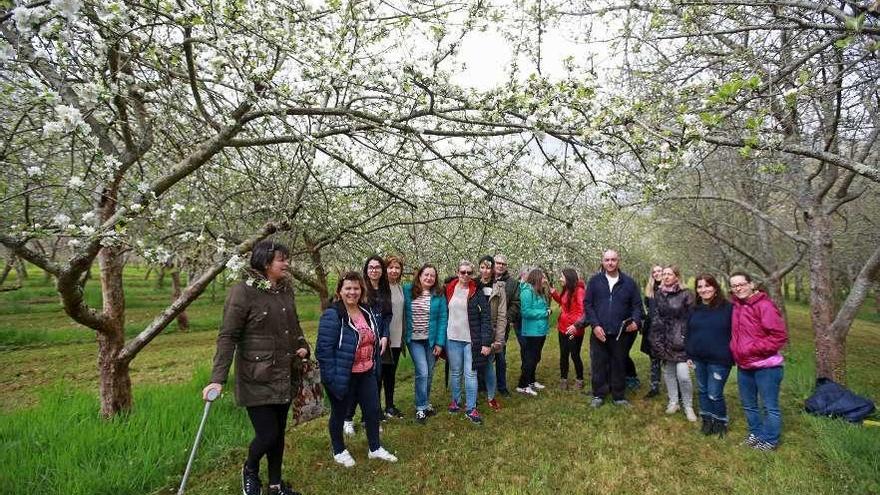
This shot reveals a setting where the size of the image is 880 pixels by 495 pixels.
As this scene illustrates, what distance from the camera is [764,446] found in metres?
4.50

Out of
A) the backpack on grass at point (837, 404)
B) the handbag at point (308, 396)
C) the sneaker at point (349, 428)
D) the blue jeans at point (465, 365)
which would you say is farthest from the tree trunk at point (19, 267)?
the backpack on grass at point (837, 404)

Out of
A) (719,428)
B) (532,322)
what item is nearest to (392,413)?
(532,322)

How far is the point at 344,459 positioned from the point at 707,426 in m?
3.80

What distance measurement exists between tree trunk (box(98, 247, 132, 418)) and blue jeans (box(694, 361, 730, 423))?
6181 millimetres

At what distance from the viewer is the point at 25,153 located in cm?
490

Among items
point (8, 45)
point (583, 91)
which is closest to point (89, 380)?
point (8, 45)

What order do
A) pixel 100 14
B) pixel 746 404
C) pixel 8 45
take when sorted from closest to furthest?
pixel 8 45 → pixel 100 14 → pixel 746 404

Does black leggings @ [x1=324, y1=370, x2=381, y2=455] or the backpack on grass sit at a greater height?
black leggings @ [x1=324, y1=370, x2=381, y2=455]

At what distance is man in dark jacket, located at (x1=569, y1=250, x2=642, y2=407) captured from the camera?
5.75m

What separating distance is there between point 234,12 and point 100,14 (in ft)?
2.70

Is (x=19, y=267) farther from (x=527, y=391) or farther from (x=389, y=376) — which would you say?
(x=527, y=391)

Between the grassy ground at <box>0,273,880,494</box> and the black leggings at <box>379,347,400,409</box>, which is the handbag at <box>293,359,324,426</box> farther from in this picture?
the black leggings at <box>379,347,400,409</box>

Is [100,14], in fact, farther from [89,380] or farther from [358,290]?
[89,380]

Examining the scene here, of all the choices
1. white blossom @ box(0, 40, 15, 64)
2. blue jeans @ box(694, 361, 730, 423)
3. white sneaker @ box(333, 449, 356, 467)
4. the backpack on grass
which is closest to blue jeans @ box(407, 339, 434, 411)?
white sneaker @ box(333, 449, 356, 467)
